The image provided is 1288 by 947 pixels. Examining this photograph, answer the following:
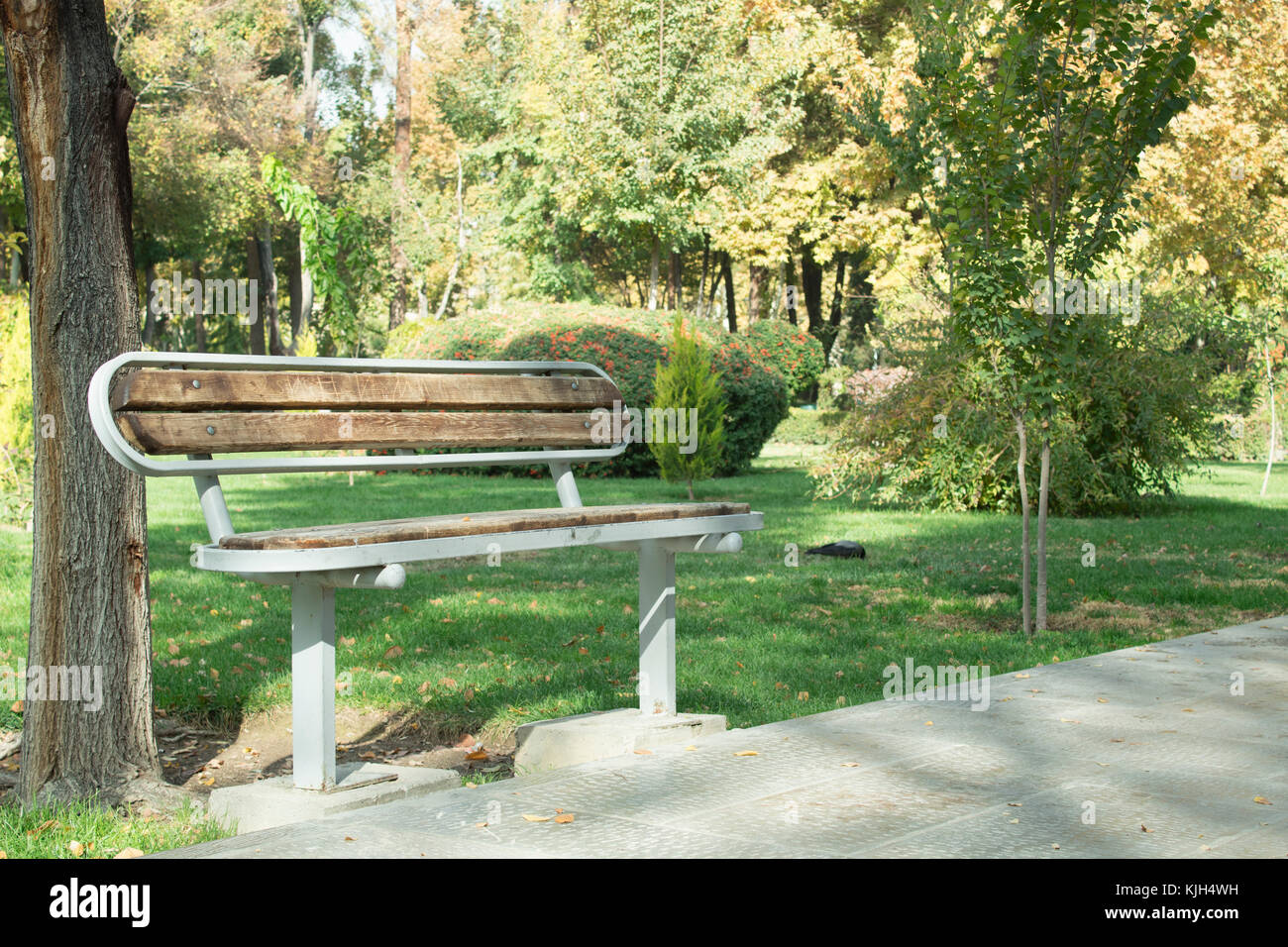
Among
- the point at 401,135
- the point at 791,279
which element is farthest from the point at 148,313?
the point at 791,279

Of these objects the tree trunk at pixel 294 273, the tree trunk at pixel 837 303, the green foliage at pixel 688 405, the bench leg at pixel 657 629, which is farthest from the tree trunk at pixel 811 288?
the bench leg at pixel 657 629

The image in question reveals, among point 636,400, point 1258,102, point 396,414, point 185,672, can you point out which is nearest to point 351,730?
point 185,672

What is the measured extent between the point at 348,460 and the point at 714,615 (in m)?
3.69

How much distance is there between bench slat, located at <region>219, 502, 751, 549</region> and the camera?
338 centimetres

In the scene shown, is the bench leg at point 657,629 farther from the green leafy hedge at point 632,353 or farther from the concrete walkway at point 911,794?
the green leafy hedge at point 632,353

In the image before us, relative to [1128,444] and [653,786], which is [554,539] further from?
[1128,444]

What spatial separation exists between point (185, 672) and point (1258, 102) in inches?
933

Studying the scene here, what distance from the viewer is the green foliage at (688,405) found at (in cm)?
1421

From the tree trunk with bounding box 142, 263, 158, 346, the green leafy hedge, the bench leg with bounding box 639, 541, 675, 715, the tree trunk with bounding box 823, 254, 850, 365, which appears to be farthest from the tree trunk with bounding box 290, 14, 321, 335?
the bench leg with bounding box 639, 541, 675, 715

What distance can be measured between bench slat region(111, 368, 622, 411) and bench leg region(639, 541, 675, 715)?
810 mm

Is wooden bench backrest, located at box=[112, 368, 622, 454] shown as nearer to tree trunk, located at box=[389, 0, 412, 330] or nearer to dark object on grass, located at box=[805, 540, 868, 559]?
dark object on grass, located at box=[805, 540, 868, 559]

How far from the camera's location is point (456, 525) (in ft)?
12.4

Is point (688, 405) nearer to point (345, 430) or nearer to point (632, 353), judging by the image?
point (632, 353)

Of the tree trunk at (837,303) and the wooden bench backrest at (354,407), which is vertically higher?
the tree trunk at (837,303)
